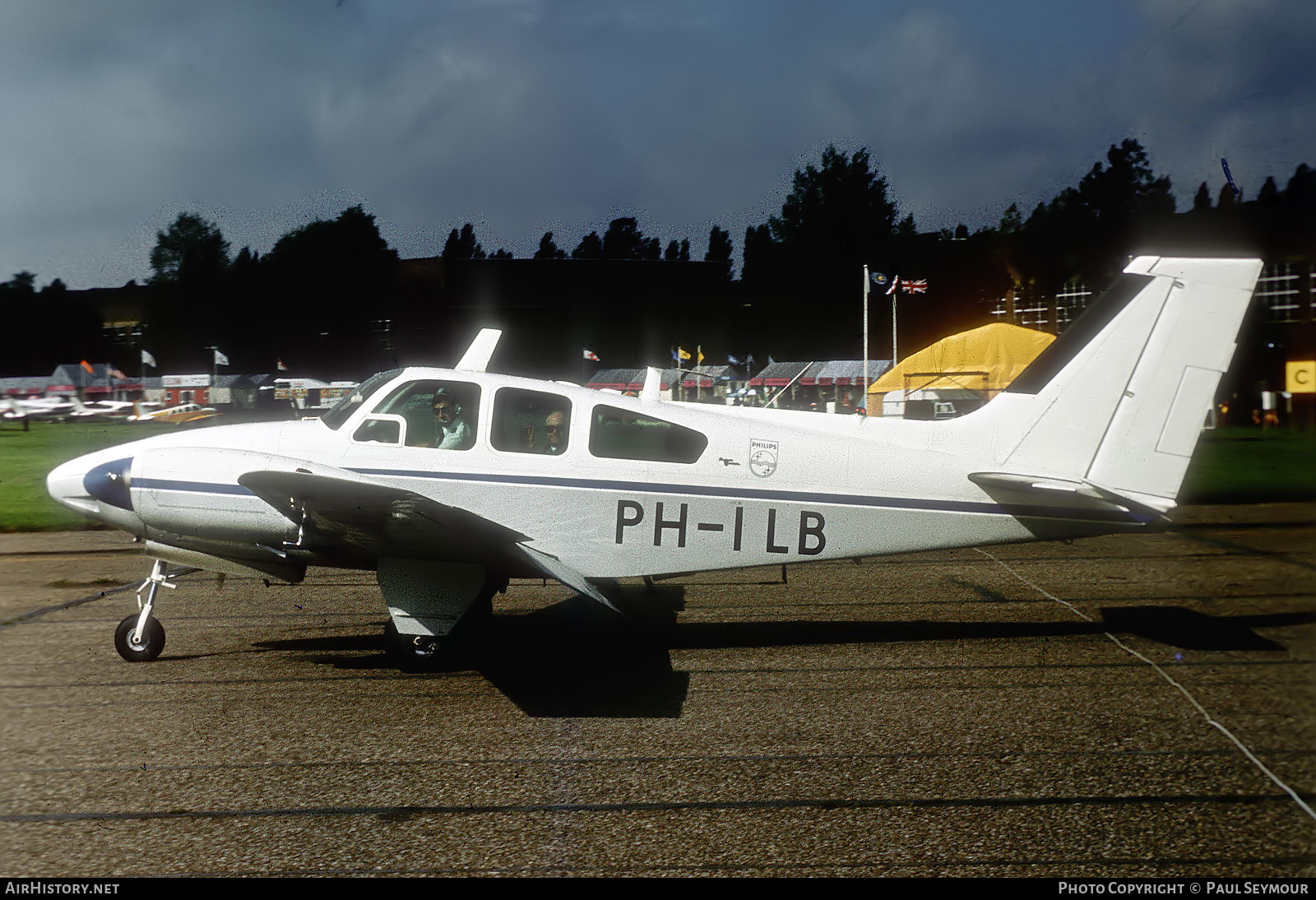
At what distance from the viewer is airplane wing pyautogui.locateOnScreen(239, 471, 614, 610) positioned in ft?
18.6

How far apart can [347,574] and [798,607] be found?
5.07 meters

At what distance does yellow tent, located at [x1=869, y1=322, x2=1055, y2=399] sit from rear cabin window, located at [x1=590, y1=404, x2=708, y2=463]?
17349 millimetres

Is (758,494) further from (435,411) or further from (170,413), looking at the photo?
(170,413)

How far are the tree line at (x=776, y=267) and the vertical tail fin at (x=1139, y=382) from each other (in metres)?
0.41

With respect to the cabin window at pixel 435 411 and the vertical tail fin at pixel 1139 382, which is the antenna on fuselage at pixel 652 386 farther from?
the vertical tail fin at pixel 1139 382

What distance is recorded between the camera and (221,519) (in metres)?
6.59

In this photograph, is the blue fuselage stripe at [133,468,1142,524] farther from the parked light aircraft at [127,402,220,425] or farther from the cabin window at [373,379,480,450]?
the parked light aircraft at [127,402,220,425]

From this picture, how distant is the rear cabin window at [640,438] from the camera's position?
267 inches

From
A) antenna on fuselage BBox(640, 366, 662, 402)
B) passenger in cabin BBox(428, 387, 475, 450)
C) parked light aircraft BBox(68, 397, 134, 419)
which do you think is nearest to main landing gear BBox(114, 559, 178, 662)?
passenger in cabin BBox(428, 387, 475, 450)

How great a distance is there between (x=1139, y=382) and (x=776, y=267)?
66.7 metres

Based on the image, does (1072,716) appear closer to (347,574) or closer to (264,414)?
(347,574)

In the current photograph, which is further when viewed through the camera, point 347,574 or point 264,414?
point 264,414

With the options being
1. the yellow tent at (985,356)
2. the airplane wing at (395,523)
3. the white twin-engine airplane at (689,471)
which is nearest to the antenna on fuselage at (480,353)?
the white twin-engine airplane at (689,471)
